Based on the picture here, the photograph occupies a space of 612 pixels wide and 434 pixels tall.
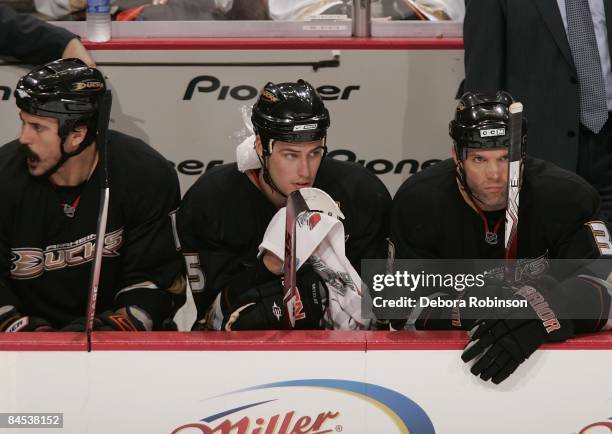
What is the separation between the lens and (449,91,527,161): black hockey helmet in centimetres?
305

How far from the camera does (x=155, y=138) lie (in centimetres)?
479

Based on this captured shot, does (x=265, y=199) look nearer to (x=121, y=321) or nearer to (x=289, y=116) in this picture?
(x=289, y=116)

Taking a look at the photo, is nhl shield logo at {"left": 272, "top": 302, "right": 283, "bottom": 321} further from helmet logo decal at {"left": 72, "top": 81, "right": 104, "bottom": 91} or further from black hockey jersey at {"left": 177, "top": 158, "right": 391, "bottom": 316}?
helmet logo decal at {"left": 72, "top": 81, "right": 104, "bottom": 91}

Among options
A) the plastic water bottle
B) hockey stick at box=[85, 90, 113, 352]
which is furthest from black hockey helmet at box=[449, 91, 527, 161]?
the plastic water bottle

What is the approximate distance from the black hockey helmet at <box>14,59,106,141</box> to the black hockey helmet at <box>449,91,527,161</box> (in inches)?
40.5

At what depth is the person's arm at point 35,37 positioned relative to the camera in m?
4.44

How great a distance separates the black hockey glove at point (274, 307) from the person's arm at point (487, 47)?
1360 mm

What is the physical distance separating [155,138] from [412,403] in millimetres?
2483

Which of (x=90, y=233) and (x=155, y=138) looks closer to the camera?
(x=90, y=233)

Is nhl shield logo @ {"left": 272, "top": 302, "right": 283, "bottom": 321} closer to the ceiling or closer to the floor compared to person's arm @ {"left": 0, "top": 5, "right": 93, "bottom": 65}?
closer to the floor

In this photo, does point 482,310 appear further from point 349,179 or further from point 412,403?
point 349,179

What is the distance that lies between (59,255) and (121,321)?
353 mm

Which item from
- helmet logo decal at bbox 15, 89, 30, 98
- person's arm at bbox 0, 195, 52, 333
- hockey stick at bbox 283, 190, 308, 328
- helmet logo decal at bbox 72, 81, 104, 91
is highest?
helmet logo decal at bbox 72, 81, 104, 91

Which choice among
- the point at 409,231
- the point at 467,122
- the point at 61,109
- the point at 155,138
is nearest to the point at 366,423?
the point at 409,231
